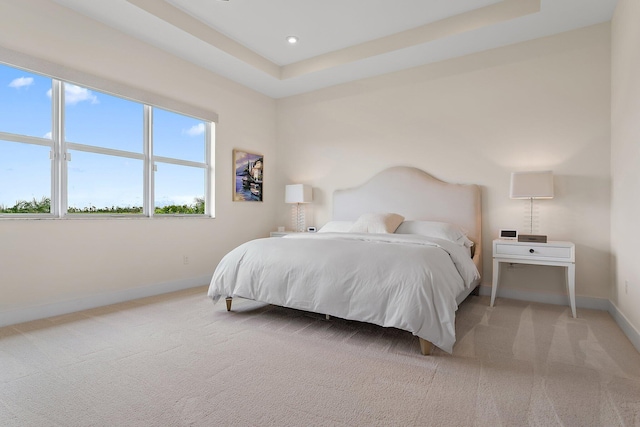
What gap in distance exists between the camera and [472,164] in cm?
390

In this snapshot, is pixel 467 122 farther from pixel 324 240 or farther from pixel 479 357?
pixel 479 357

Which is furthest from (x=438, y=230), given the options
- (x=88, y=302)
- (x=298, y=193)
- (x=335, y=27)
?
(x=88, y=302)

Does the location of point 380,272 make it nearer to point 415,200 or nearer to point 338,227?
point 338,227

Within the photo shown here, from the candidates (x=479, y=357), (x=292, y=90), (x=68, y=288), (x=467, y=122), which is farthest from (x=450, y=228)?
(x=68, y=288)

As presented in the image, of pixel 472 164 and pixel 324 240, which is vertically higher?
pixel 472 164

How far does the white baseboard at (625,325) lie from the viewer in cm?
225

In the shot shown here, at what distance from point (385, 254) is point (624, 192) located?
2.03 metres

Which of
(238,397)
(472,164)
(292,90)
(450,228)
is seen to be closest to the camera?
(238,397)

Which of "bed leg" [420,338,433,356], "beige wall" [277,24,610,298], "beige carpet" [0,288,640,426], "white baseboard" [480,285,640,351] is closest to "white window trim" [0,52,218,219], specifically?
"beige carpet" [0,288,640,426]

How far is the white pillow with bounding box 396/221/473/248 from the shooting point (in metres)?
3.47

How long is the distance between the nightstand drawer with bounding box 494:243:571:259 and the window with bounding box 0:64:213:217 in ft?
11.6

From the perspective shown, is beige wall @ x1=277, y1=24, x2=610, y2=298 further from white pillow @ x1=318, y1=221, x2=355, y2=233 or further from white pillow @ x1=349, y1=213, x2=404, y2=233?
white pillow @ x1=349, y1=213, x2=404, y2=233

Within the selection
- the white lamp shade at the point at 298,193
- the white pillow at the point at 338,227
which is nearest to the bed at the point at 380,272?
the white pillow at the point at 338,227

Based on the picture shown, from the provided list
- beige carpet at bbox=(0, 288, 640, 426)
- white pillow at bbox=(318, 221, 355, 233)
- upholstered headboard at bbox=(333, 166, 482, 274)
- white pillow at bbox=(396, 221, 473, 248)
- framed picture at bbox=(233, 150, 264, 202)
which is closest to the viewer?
beige carpet at bbox=(0, 288, 640, 426)
